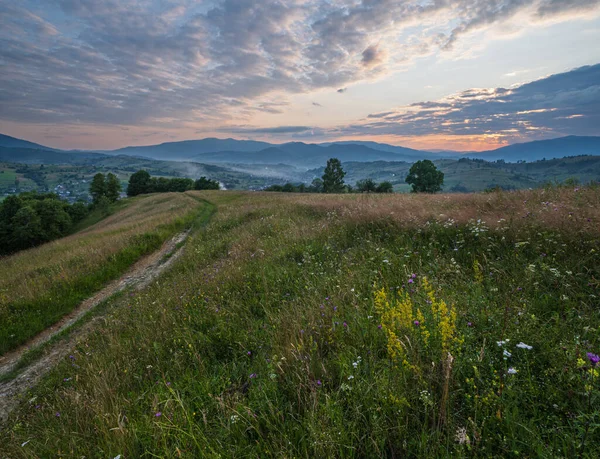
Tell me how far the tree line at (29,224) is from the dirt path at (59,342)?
5524cm

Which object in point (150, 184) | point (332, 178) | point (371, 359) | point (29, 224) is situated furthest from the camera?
point (150, 184)

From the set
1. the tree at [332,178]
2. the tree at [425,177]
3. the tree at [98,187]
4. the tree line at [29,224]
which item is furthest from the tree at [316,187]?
the tree line at [29,224]

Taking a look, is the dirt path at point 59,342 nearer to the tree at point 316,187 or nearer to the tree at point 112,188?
the tree at point 112,188

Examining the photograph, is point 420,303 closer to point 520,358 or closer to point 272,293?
point 520,358

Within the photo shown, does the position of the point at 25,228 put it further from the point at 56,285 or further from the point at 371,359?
the point at 371,359

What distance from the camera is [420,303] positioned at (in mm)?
3783

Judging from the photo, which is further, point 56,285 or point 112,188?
point 112,188

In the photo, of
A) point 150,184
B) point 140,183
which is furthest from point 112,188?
point 140,183

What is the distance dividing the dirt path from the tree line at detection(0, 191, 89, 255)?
55236 mm

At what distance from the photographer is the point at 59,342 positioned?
8062 mm

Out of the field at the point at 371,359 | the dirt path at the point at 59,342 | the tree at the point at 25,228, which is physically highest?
the field at the point at 371,359

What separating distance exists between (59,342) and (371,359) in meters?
9.75

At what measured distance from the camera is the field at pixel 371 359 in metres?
2.22

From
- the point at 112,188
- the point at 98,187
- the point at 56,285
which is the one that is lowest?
the point at 112,188
